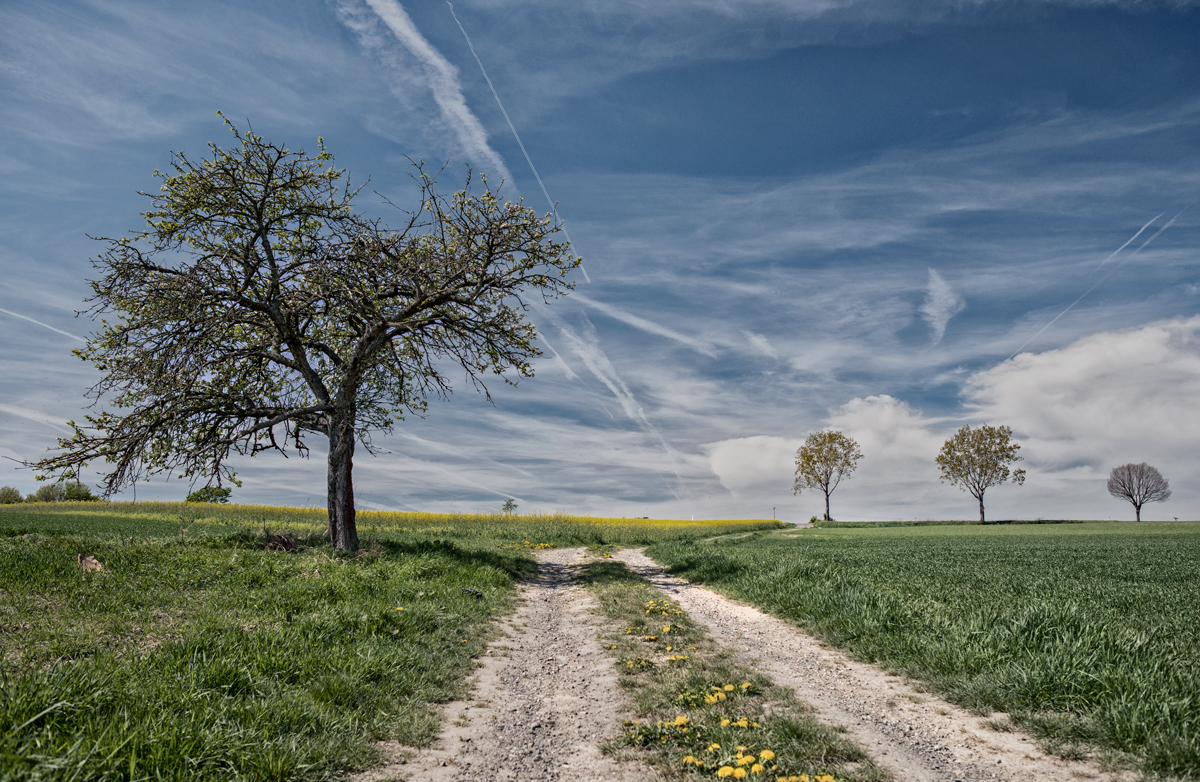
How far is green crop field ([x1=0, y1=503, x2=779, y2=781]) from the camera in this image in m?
3.97

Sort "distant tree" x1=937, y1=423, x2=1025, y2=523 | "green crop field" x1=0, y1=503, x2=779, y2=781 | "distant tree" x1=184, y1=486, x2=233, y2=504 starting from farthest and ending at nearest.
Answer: "distant tree" x1=937, y1=423, x2=1025, y2=523, "distant tree" x1=184, y1=486, x2=233, y2=504, "green crop field" x1=0, y1=503, x2=779, y2=781

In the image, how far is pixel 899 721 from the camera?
5.49 metres

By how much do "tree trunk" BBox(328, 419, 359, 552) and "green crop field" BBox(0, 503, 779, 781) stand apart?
3.46m

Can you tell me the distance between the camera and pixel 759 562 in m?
15.5

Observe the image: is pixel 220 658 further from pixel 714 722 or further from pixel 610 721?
pixel 714 722

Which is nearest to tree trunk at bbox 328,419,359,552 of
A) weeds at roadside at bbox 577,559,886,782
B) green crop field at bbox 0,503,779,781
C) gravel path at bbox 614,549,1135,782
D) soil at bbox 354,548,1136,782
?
green crop field at bbox 0,503,779,781

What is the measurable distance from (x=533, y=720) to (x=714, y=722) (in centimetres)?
187

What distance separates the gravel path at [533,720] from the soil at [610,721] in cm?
1

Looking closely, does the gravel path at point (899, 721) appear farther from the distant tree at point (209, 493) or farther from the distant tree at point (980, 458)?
the distant tree at point (980, 458)

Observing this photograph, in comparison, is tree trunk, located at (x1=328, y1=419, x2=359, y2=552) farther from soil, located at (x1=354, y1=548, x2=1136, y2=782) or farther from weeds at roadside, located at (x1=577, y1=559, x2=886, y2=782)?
weeds at roadside, located at (x1=577, y1=559, x2=886, y2=782)

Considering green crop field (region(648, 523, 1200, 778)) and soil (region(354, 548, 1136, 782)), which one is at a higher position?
green crop field (region(648, 523, 1200, 778))

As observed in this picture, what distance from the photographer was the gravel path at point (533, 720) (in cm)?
449

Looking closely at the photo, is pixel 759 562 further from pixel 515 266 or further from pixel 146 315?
pixel 146 315

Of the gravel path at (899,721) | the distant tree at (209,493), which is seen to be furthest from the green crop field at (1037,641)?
the distant tree at (209,493)
